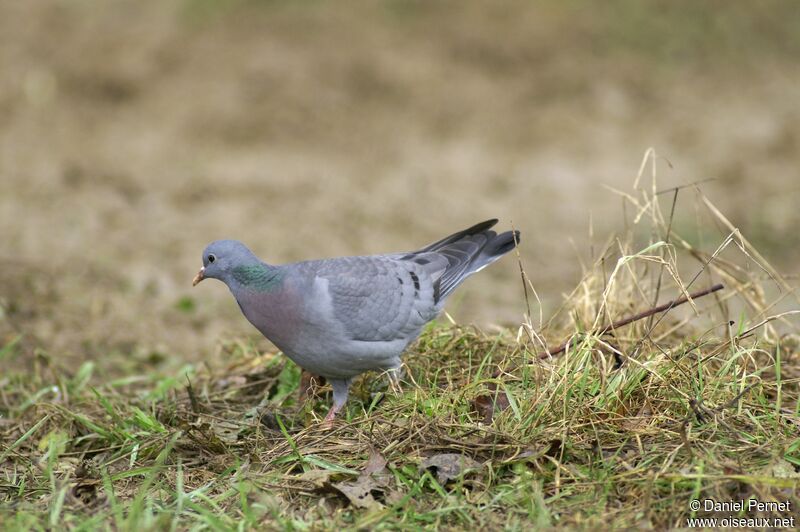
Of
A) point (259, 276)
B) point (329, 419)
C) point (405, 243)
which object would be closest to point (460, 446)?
point (329, 419)

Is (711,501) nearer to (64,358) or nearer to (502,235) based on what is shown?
(502,235)

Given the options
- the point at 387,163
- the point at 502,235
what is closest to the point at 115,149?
the point at 387,163

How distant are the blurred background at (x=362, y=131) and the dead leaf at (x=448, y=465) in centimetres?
277

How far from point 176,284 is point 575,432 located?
388 centimetres

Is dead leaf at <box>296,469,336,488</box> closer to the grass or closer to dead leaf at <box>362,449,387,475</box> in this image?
the grass

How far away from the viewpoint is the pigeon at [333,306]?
3902mm

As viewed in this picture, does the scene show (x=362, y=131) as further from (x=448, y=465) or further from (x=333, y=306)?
(x=448, y=465)

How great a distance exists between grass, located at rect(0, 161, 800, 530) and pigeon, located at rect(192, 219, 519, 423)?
206mm

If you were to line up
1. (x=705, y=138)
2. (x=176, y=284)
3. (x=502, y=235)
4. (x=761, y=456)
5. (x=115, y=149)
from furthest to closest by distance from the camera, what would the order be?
(x=705, y=138), (x=115, y=149), (x=176, y=284), (x=502, y=235), (x=761, y=456)

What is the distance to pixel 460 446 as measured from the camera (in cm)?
349

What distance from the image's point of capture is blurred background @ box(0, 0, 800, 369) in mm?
7285

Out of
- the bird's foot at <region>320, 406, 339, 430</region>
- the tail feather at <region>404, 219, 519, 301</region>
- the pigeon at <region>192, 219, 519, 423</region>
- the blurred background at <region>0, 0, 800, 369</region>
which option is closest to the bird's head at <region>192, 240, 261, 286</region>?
the pigeon at <region>192, 219, 519, 423</region>

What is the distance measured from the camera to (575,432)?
3543 millimetres

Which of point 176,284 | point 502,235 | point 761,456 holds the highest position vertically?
point 502,235
